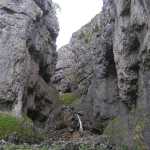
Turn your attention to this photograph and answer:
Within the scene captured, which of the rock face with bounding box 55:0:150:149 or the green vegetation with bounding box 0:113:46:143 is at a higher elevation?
the rock face with bounding box 55:0:150:149

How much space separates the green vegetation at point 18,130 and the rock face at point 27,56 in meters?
3.12

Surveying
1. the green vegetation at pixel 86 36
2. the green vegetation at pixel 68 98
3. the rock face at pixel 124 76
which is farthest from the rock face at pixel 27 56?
the green vegetation at pixel 86 36

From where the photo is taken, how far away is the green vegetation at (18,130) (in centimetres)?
2384

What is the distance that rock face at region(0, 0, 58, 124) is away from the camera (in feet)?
95.4

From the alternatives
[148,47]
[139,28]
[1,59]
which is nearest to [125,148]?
[148,47]

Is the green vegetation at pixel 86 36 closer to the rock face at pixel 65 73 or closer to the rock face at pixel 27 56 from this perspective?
the rock face at pixel 65 73

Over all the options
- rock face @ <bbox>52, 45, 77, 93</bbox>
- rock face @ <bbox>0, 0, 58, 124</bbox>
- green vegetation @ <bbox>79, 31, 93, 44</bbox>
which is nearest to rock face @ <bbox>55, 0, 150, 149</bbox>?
rock face @ <bbox>0, 0, 58, 124</bbox>

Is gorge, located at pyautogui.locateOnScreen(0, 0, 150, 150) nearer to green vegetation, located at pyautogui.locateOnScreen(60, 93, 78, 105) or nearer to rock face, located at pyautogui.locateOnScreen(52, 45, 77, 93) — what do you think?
green vegetation, located at pyautogui.locateOnScreen(60, 93, 78, 105)

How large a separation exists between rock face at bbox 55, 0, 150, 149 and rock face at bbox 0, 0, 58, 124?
5.37m

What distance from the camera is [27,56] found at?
32.5m

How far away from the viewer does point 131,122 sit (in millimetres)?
17797

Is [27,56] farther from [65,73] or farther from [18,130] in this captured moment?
[65,73]

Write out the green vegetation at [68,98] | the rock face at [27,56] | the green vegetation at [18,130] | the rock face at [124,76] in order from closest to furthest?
1. the rock face at [124,76]
2. the green vegetation at [18,130]
3. the rock face at [27,56]
4. the green vegetation at [68,98]

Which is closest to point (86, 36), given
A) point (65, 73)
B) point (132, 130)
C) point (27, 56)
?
point (65, 73)
